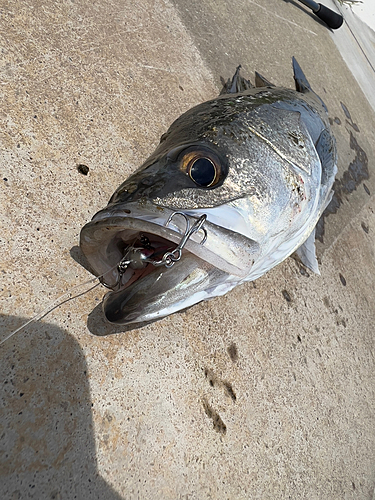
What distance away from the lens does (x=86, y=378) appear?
1.30 m

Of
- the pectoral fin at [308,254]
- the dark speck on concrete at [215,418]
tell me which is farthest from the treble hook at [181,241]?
the pectoral fin at [308,254]

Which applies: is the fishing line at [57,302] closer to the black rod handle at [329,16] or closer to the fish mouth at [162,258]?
the fish mouth at [162,258]

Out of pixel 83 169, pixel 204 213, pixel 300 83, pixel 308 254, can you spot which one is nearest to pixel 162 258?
pixel 204 213

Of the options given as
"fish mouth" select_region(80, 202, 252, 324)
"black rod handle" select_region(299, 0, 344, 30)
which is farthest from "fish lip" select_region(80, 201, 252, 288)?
"black rod handle" select_region(299, 0, 344, 30)

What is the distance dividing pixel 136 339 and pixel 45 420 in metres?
0.44

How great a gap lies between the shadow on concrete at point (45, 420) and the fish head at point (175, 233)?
331 mm

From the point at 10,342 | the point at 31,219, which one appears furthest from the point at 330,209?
the point at 10,342

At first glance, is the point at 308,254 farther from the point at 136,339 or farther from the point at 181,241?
the point at 181,241

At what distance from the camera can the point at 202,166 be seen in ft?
3.90

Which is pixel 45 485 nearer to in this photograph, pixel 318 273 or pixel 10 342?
pixel 10 342

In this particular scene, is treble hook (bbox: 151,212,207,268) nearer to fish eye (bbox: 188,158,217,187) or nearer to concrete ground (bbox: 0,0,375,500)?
fish eye (bbox: 188,158,217,187)

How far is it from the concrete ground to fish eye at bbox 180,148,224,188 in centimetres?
61

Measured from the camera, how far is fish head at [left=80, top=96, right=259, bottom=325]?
1.04m

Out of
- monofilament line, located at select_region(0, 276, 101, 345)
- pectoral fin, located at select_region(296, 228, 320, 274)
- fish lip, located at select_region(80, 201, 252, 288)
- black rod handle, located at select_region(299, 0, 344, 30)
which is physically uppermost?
black rod handle, located at select_region(299, 0, 344, 30)
